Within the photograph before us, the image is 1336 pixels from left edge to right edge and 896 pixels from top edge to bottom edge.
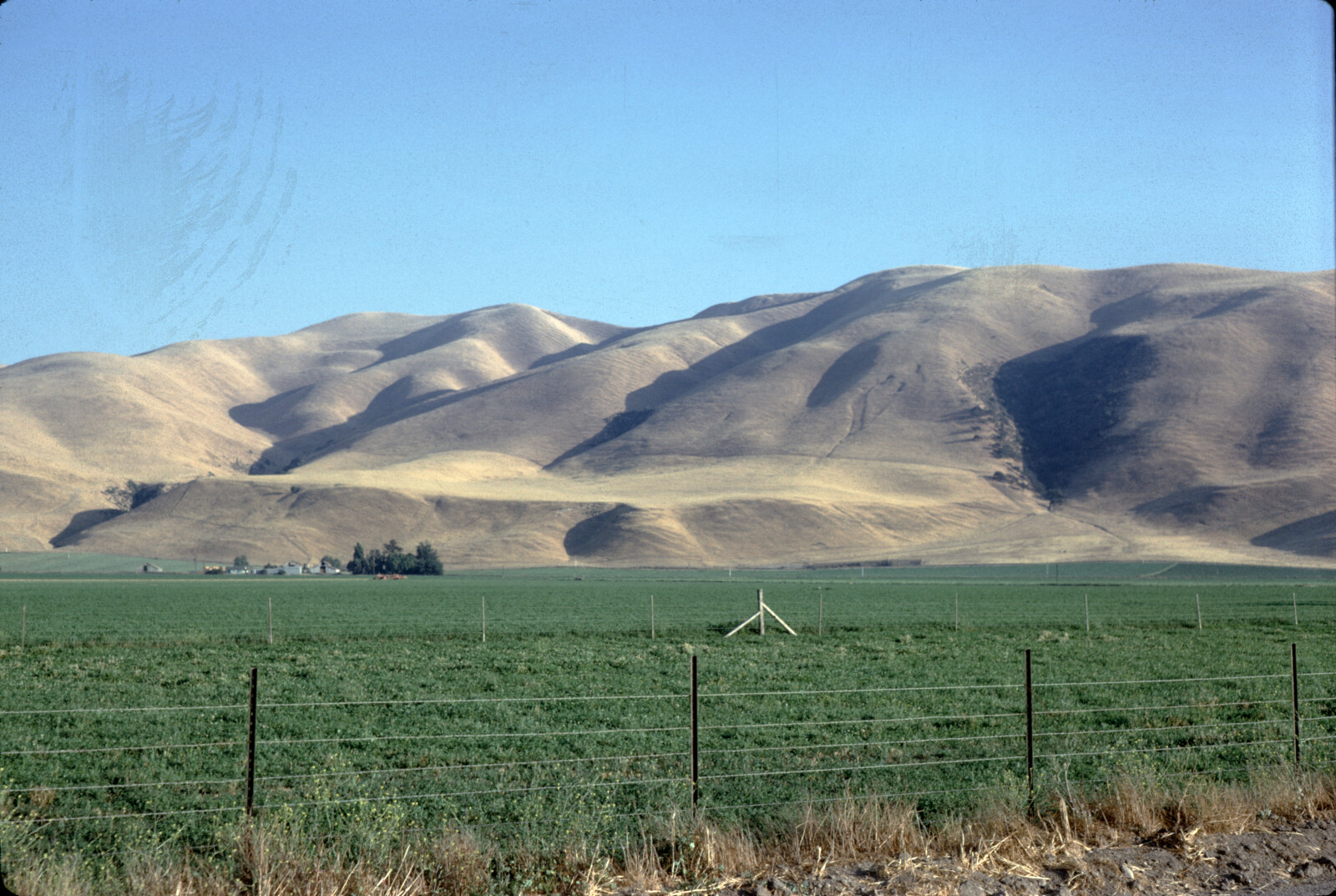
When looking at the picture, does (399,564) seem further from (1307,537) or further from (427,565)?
(1307,537)

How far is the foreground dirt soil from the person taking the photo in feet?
28.7

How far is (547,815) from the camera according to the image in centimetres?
1112

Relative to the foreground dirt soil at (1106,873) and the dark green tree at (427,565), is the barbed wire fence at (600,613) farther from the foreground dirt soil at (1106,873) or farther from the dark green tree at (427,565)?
the dark green tree at (427,565)

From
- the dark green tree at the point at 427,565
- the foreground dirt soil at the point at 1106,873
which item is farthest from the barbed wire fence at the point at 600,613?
the dark green tree at the point at 427,565

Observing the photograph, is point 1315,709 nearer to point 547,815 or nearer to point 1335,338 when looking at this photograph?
point 547,815

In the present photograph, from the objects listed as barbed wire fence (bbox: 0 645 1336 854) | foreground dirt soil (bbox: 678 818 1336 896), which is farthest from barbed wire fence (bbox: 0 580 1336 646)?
foreground dirt soil (bbox: 678 818 1336 896)

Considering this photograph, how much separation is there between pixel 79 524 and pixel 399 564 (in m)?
79.6

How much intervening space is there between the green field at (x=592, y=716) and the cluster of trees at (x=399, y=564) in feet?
298

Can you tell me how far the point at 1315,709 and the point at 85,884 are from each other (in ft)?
64.3

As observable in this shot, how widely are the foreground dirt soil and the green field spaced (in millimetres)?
1369

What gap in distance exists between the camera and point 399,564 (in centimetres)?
13812


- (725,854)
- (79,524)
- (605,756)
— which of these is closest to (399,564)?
(79,524)

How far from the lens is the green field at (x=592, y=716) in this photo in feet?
40.4

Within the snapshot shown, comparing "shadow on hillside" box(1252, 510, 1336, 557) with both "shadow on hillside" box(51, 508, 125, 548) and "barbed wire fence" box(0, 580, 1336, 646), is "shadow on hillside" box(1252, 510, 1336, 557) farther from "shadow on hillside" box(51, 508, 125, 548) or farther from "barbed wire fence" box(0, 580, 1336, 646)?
"shadow on hillside" box(51, 508, 125, 548)
